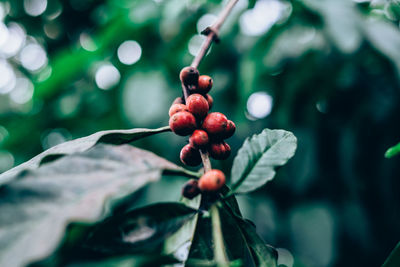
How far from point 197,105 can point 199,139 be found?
0.07m

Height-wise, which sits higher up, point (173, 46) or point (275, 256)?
point (173, 46)

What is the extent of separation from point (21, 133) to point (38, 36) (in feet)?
6.62

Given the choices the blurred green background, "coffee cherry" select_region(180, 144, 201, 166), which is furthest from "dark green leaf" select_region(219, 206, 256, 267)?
the blurred green background

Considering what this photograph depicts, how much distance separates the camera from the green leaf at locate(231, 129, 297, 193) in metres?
0.44

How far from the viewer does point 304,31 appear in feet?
5.73

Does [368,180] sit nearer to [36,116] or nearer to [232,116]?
[232,116]

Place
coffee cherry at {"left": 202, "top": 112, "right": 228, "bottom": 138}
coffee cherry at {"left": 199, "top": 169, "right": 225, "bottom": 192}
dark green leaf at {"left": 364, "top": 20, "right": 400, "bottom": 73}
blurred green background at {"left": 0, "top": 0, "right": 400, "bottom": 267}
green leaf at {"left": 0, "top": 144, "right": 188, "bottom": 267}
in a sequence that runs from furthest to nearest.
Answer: blurred green background at {"left": 0, "top": 0, "right": 400, "bottom": 267} < dark green leaf at {"left": 364, "top": 20, "right": 400, "bottom": 73} < coffee cherry at {"left": 202, "top": 112, "right": 228, "bottom": 138} < coffee cherry at {"left": 199, "top": 169, "right": 225, "bottom": 192} < green leaf at {"left": 0, "top": 144, "right": 188, "bottom": 267}

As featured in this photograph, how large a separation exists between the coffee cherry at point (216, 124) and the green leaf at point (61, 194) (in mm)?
120

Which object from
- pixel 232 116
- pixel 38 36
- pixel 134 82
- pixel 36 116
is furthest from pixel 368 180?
pixel 38 36

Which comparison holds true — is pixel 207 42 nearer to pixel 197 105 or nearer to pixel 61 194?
pixel 197 105

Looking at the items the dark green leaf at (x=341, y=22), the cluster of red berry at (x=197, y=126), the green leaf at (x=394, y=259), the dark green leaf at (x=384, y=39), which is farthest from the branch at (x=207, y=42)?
the dark green leaf at (x=384, y=39)

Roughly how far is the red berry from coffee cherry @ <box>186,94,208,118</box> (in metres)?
0.06

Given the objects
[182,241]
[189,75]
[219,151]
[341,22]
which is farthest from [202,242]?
[341,22]

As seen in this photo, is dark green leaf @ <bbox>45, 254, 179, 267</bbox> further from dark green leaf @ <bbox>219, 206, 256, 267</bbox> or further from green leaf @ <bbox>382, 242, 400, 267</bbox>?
green leaf @ <bbox>382, 242, 400, 267</bbox>
